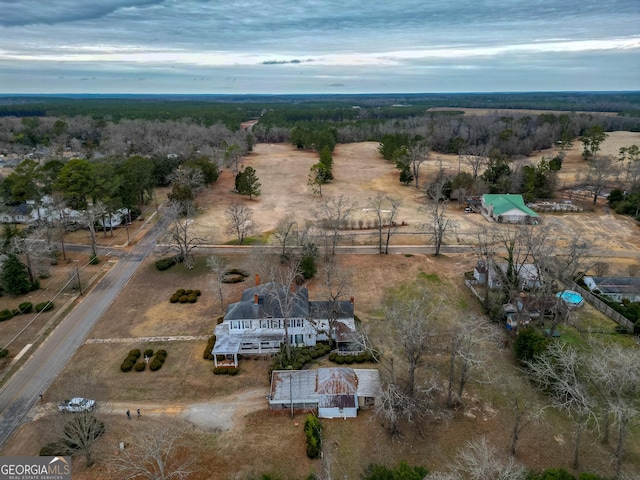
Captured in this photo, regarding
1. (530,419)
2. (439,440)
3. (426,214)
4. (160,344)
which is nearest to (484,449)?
(439,440)

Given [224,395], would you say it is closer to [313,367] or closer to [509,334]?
[313,367]

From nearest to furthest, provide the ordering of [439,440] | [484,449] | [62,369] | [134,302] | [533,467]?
[484,449], [533,467], [439,440], [62,369], [134,302]

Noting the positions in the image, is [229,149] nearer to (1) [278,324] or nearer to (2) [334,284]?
(2) [334,284]

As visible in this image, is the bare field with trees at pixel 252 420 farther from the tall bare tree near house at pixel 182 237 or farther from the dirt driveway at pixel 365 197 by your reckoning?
the dirt driveway at pixel 365 197

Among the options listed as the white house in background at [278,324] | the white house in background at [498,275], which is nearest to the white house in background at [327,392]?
the white house in background at [278,324]

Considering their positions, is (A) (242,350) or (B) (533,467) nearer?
(B) (533,467)

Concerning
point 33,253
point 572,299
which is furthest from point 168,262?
point 572,299
